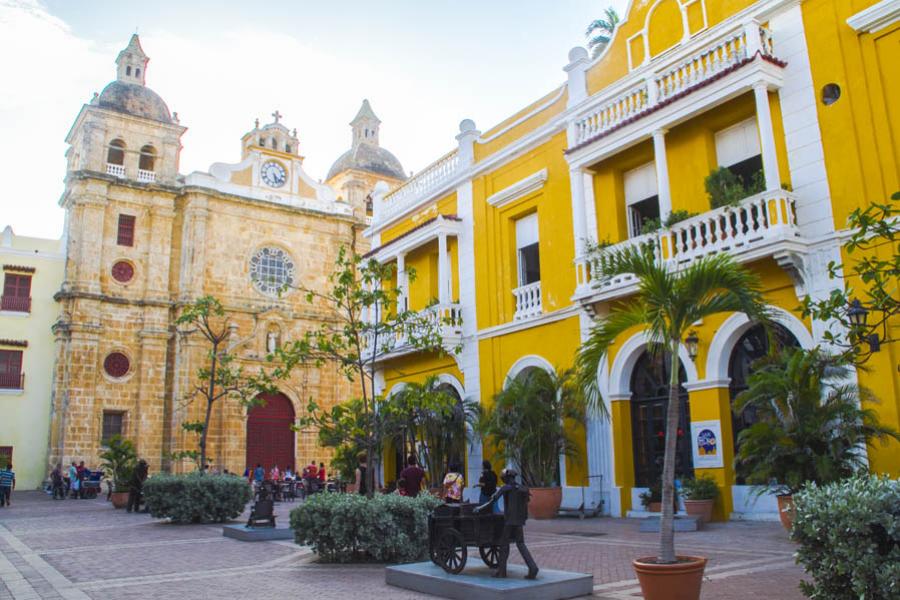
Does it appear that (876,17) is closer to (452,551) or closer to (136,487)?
(452,551)

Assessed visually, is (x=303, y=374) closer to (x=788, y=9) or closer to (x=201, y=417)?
(x=201, y=417)

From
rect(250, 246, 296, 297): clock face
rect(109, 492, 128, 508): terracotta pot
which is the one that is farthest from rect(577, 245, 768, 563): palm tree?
rect(250, 246, 296, 297): clock face

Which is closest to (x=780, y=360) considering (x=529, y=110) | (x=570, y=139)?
(x=570, y=139)

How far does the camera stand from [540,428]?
1554cm

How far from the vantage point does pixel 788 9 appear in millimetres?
13250

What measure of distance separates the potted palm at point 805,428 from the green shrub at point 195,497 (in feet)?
36.2

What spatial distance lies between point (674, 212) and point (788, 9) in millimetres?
3978

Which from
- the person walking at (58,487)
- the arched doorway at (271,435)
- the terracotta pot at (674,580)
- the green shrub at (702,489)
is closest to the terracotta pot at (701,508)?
the green shrub at (702,489)

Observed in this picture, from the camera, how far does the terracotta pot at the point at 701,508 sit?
1274cm

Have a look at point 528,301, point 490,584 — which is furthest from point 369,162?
point 490,584

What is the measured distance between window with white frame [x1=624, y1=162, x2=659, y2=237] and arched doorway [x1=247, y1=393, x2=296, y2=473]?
23.5 metres

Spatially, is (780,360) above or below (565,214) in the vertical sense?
below

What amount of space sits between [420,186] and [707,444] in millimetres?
12581

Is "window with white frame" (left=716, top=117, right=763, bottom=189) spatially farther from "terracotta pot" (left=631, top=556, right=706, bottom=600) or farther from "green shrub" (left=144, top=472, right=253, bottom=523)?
"green shrub" (left=144, top=472, right=253, bottom=523)
